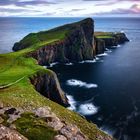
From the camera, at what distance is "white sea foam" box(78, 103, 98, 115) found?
83188 mm

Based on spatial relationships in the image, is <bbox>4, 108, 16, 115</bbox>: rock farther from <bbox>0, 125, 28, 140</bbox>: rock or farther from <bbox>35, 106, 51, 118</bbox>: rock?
<bbox>0, 125, 28, 140</bbox>: rock

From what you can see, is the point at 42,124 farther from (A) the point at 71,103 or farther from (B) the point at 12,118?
(A) the point at 71,103

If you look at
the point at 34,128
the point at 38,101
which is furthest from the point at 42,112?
the point at 38,101

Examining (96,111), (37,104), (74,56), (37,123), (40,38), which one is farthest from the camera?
(40,38)

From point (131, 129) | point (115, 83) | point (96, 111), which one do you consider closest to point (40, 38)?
point (115, 83)

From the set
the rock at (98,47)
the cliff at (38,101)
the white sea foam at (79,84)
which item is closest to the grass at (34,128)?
the cliff at (38,101)

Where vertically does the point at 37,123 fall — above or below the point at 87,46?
above

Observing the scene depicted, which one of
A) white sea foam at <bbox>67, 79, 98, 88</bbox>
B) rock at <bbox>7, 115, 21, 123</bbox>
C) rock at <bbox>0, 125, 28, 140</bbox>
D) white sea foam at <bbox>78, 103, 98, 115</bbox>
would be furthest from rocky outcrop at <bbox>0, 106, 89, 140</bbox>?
white sea foam at <bbox>67, 79, 98, 88</bbox>

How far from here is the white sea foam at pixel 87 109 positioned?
8319cm

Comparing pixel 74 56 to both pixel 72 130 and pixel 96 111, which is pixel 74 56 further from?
pixel 72 130

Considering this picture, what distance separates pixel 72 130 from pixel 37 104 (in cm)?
1410

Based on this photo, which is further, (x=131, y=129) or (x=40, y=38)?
(x=40, y=38)

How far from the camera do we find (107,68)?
143375 millimetres

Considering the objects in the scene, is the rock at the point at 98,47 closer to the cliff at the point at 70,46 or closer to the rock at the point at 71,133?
the cliff at the point at 70,46
